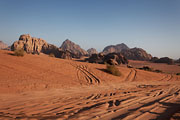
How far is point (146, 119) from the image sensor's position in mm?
2822

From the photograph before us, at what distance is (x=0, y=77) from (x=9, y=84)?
1201mm

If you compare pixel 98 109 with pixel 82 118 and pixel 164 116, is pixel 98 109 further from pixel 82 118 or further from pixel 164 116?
pixel 164 116

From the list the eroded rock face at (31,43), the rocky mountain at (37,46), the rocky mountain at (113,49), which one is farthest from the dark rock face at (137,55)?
the eroded rock face at (31,43)

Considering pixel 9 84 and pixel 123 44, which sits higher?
pixel 123 44

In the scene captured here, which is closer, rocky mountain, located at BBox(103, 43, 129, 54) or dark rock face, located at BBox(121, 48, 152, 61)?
dark rock face, located at BBox(121, 48, 152, 61)

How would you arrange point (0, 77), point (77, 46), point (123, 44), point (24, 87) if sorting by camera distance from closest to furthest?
point (24, 87) → point (0, 77) → point (77, 46) → point (123, 44)

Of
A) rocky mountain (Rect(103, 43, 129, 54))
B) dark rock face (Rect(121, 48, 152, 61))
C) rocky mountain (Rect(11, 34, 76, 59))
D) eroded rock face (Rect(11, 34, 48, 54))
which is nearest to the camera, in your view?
rocky mountain (Rect(11, 34, 76, 59))

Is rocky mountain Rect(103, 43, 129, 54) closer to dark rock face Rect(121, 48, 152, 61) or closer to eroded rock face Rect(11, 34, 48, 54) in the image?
dark rock face Rect(121, 48, 152, 61)

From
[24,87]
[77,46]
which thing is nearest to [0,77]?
[24,87]

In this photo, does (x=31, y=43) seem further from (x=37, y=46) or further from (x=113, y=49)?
(x=113, y=49)

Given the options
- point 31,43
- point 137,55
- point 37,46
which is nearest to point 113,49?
point 137,55

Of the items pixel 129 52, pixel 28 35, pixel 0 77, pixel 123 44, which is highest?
pixel 123 44

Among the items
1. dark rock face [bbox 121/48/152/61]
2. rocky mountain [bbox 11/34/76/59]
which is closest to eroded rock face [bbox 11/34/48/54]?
rocky mountain [bbox 11/34/76/59]

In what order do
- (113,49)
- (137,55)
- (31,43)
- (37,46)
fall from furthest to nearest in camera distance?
(113,49) < (137,55) < (37,46) < (31,43)
